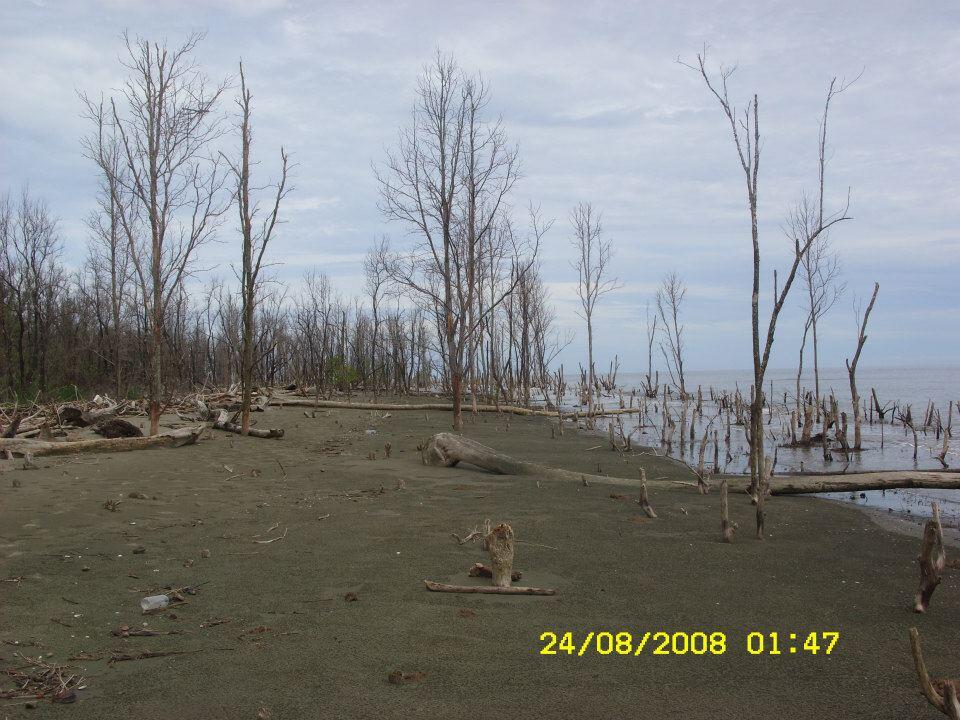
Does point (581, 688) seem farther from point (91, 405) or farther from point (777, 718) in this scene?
point (91, 405)

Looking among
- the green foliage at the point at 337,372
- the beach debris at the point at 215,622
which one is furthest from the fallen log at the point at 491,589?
the green foliage at the point at 337,372

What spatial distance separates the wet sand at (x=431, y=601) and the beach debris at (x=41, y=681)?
0.06 meters

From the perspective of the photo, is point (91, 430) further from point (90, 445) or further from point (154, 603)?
point (154, 603)

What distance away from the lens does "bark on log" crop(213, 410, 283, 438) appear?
1148cm

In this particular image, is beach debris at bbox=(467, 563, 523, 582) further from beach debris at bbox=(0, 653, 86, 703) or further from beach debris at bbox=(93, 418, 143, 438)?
beach debris at bbox=(93, 418, 143, 438)

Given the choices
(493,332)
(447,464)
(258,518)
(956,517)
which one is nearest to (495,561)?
(258,518)

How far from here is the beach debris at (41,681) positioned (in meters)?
2.69

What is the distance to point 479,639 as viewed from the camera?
3.36m

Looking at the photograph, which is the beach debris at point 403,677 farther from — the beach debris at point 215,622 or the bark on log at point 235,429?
the bark on log at point 235,429

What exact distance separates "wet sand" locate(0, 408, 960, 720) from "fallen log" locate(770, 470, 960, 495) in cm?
27

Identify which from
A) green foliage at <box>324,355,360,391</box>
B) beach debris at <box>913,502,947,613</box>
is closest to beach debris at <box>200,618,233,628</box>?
beach debris at <box>913,502,947,613</box>

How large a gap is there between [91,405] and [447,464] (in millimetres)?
8542

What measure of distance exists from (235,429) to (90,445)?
3.61m
